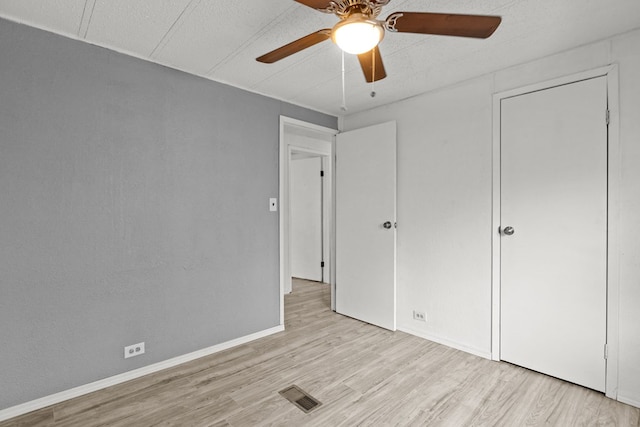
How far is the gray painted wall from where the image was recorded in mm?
1890

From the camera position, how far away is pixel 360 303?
3492mm

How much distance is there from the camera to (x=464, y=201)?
275 centimetres

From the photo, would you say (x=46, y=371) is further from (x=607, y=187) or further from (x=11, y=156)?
(x=607, y=187)

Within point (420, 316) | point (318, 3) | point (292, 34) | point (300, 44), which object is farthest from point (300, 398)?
point (292, 34)

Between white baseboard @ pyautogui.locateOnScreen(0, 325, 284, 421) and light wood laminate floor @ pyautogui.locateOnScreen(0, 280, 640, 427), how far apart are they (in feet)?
0.15

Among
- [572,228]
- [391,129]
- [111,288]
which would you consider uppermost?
[391,129]

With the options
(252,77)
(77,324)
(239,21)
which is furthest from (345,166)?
(77,324)

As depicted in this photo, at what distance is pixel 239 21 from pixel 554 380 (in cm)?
324

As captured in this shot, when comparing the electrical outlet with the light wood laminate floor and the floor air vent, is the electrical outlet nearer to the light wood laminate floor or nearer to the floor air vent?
the light wood laminate floor

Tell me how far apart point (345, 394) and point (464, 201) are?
6.05 feet

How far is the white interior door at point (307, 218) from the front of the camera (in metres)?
5.31

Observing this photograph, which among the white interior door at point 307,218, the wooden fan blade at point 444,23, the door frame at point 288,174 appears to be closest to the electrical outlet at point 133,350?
the door frame at point 288,174

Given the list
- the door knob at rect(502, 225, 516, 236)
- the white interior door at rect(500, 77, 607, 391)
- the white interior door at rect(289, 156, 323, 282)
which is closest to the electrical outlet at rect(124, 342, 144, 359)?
the white interior door at rect(500, 77, 607, 391)

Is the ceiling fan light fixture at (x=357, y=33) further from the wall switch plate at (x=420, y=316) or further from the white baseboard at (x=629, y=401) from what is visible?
the white baseboard at (x=629, y=401)
